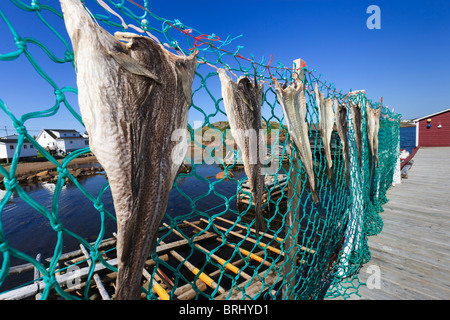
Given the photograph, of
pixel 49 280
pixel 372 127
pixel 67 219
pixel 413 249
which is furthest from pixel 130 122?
pixel 67 219

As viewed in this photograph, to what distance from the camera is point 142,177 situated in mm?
884

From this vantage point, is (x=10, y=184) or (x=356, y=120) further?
(x=356, y=120)

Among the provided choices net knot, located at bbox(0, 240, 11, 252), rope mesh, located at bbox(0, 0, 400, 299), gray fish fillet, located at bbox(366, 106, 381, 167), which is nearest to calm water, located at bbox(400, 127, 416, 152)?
gray fish fillet, located at bbox(366, 106, 381, 167)

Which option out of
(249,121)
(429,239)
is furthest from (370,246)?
(249,121)

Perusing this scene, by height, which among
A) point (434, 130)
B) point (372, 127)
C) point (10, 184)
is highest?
point (434, 130)

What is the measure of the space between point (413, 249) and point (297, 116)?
414 centimetres

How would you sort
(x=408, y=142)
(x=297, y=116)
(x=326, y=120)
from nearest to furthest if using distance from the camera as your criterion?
1. (x=297, y=116)
2. (x=326, y=120)
3. (x=408, y=142)

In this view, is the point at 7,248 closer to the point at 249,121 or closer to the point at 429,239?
the point at 249,121

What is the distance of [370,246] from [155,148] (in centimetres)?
484

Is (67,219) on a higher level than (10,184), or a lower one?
lower

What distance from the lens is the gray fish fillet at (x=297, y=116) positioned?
1753 millimetres

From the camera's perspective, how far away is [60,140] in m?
40.0

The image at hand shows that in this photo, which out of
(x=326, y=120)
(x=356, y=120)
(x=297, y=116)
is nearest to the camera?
(x=297, y=116)

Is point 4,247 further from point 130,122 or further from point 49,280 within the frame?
point 130,122
